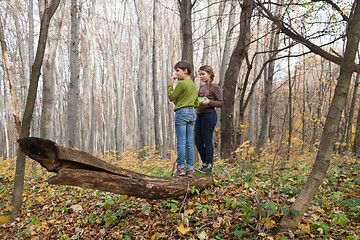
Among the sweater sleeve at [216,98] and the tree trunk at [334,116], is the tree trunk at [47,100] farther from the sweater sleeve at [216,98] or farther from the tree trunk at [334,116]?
the tree trunk at [334,116]

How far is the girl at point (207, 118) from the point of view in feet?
11.1

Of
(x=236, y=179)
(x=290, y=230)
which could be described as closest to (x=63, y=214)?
(x=236, y=179)

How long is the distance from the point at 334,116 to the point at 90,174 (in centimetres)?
229

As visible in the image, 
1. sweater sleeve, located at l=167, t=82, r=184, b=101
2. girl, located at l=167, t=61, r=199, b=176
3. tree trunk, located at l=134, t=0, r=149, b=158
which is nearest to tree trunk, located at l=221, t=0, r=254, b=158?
girl, located at l=167, t=61, r=199, b=176

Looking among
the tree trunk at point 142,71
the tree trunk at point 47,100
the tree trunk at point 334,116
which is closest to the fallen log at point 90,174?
the tree trunk at point 334,116

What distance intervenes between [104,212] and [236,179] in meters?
2.00

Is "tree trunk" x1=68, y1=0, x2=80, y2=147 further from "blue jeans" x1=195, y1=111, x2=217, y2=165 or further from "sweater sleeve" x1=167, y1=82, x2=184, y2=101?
"sweater sleeve" x1=167, y1=82, x2=184, y2=101

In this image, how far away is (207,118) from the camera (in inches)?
135

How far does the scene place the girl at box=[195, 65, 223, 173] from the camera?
339 centimetres

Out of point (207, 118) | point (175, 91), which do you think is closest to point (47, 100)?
point (175, 91)

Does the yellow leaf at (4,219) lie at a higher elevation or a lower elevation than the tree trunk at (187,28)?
lower

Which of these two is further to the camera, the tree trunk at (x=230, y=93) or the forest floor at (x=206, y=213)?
the tree trunk at (x=230, y=93)

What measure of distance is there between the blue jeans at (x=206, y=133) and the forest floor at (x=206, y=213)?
433 mm

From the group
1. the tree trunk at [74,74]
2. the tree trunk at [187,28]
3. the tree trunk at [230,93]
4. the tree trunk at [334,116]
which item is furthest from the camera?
A: the tree trunk at [74,74]
